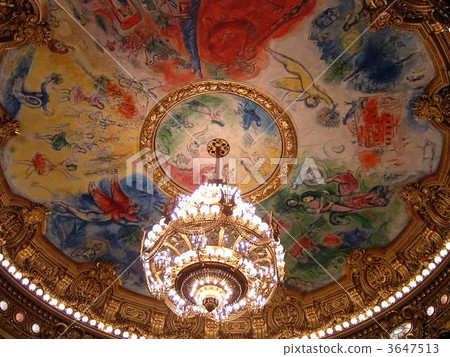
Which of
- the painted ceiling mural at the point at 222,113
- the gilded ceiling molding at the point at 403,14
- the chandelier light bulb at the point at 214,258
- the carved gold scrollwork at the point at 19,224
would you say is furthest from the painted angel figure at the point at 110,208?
the gilded ceiling molding at the point at 403,14

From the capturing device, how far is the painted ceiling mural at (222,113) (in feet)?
35.1

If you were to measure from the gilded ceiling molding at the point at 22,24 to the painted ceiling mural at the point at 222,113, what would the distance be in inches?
12.1

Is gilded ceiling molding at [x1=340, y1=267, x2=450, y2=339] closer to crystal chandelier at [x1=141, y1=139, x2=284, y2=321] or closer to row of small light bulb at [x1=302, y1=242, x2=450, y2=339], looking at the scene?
row of small light bulb at [x1=302, y1=242, x2=450, y2=339]

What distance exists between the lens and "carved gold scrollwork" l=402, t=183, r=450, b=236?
11.8 metres

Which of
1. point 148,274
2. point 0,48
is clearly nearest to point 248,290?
point 148,274

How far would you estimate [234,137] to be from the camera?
12641 millimetres

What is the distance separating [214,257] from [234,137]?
409cm

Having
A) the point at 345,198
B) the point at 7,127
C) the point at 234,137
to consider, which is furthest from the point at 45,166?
the point at 345,198

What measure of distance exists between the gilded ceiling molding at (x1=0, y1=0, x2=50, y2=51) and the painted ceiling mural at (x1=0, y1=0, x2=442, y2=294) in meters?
0.31

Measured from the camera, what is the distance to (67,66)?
445 inches

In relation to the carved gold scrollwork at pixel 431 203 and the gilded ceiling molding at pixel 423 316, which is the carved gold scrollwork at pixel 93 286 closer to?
the gilded ceiling molding at pixel 423 316

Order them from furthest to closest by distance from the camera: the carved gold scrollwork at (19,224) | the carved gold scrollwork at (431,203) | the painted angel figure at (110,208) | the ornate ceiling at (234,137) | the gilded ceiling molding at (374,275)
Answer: the painted angel figure at (110,208)
the gilded ceiling molding at (374,275)
the carved gold scrollwork at (19,224)
the carved gold scrollwork at (431,203)
the ornate ceiling at (234,137)

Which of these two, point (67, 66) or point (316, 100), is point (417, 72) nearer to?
point (316, 100)

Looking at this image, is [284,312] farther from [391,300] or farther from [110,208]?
[110,208]
